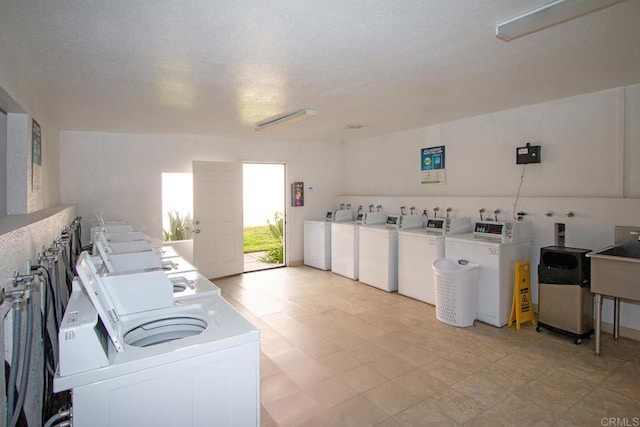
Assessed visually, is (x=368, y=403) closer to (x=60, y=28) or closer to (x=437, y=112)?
(x=60, y=28)

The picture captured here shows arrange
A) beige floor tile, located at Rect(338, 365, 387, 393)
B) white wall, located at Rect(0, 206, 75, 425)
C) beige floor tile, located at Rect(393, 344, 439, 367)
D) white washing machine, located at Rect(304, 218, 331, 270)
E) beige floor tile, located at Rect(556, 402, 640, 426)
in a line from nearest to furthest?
white wall, located at Rect(0, 206, 75, 425) < beige floor tile, located at Rect(556, 402, 640, 426) < beige floor tile, located at Rect(338, 365, 387, 393) < beige floor tile, located at Rect(393, 344, 439, 367) < white washing machine, located at Rect(304, 218, 331, 270)

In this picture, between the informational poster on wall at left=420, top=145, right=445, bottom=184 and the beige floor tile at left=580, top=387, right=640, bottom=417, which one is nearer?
the beige floor tile at left=580, top=387, right=640, bottom=417

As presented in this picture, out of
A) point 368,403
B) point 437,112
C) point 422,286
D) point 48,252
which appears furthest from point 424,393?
point 437,112

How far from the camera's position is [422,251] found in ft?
15.7

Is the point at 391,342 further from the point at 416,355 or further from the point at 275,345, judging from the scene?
the point at 275,345

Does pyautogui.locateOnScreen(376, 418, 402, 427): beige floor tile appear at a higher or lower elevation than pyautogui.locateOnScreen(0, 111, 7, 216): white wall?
lower

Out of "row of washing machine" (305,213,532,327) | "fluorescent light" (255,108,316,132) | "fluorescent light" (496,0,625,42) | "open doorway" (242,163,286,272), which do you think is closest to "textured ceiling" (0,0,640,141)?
"fluorescent light" (496,0,625,42)

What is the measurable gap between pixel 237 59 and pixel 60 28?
108 cm

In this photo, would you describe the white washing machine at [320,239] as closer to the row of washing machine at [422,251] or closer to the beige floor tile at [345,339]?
the row of washing machine at [422,251]

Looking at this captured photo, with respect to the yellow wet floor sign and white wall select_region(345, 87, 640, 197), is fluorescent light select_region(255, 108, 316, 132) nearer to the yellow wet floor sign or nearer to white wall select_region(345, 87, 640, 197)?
white wall select_region(345, 87, 640, 197)

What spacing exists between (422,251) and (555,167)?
1856 mm

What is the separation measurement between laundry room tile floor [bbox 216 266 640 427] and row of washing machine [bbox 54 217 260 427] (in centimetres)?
98

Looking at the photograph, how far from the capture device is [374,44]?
2.40 meters

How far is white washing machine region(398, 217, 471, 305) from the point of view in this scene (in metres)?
4.66
